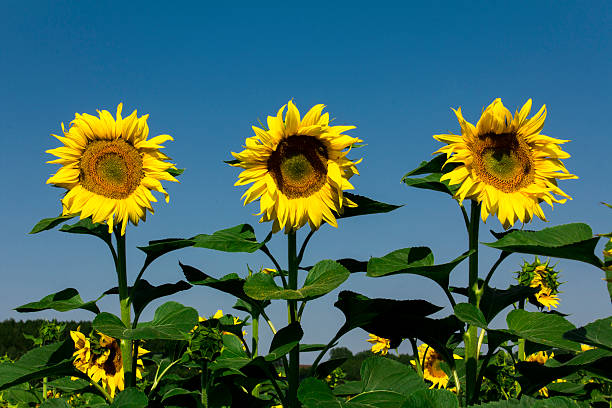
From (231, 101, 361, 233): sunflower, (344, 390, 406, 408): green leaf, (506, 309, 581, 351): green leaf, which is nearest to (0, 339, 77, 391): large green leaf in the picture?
(231, 101, 361, 233): sunflower

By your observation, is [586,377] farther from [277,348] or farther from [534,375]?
[277,348]

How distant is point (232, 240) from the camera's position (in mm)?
3492

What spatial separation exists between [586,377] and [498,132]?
12.4 ft

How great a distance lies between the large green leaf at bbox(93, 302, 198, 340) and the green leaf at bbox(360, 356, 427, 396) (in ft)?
3.23

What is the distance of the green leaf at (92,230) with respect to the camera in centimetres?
399

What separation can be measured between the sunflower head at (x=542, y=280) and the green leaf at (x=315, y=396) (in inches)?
86.0

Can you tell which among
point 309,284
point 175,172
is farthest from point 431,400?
point 175,172

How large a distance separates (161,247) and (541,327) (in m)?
2.10

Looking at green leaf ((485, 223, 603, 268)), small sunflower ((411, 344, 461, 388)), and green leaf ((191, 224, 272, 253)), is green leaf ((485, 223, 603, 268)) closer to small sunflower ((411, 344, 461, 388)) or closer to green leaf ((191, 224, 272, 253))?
green leaf ((191, 224, 272, 253))

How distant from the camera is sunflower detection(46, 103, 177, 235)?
3926 millimetres

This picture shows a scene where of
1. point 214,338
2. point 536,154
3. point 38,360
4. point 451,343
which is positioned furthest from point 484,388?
point 38,360

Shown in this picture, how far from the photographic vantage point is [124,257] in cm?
389

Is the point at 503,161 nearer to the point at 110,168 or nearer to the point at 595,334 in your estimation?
the point at 595,334

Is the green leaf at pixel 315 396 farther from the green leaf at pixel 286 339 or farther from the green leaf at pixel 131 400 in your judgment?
the green leaf at pixel 131 400
